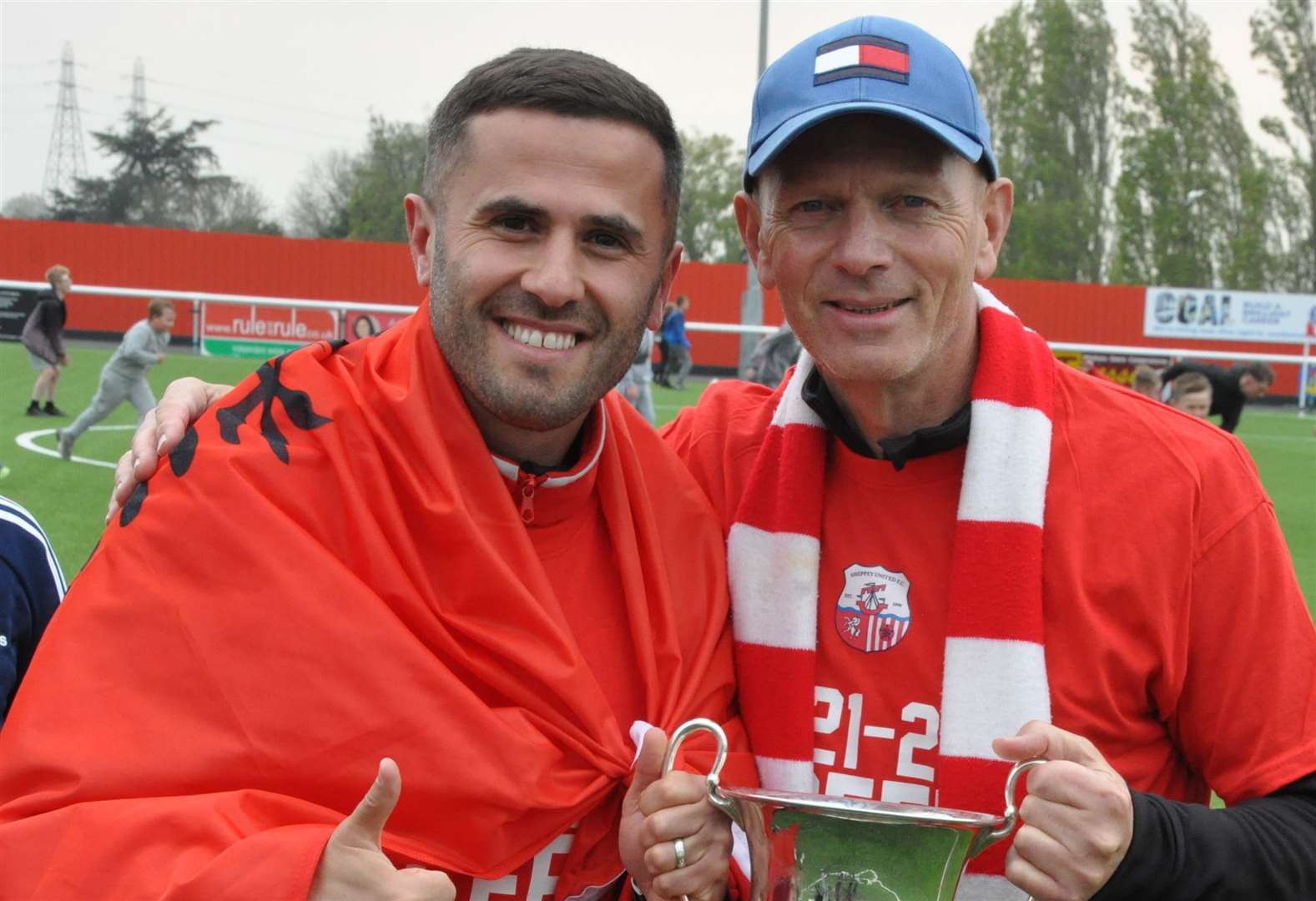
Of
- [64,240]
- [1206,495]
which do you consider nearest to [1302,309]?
[64,240]

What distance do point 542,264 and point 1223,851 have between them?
155cm

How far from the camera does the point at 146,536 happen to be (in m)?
2.20

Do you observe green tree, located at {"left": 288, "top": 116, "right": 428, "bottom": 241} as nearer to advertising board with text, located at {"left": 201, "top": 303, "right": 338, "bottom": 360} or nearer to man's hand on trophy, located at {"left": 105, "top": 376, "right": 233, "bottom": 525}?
advertising board with text, located at {"left": 201, "top": 303, "right": 338, "bottom": 360}

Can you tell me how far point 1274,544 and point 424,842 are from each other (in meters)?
1.55

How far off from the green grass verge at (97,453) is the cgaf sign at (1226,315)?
16.8 ft

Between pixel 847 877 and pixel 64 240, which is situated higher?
pixel 64 240

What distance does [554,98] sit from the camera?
254 centimetres

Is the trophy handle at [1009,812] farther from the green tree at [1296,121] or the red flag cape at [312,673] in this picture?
the green tree at [1296,121]

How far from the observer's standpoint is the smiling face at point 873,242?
8.29 feet

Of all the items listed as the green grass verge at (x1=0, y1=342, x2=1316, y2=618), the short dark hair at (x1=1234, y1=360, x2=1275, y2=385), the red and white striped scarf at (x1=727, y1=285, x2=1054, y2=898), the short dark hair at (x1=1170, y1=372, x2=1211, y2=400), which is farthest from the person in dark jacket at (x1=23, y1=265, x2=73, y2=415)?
the red and white striped scarf at (x1=727, y1=285, x2=1054, y2=898)

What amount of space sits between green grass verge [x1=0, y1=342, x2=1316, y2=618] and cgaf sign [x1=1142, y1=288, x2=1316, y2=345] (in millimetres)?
5114

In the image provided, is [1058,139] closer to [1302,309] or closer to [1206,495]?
[1302,309]

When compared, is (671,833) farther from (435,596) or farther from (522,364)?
(522,364)

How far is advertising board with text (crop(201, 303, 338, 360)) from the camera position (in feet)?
68.1
